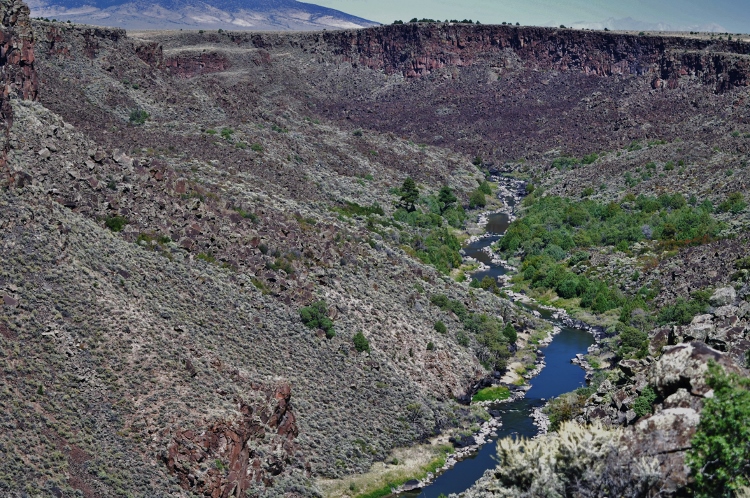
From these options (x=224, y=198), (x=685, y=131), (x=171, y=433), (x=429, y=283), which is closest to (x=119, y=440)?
(x=171, y=433)

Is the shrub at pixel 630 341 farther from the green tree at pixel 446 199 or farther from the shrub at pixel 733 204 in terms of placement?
the green tree at pixel 446 199

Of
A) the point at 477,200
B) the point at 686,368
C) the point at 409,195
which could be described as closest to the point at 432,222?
the point at 409,195

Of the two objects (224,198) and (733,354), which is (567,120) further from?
(733,354)

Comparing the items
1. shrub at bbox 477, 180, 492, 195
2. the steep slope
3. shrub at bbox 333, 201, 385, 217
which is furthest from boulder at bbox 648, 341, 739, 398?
shrub at bbox 477, 180, 492, 195

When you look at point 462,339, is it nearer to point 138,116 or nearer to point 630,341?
point 630,341

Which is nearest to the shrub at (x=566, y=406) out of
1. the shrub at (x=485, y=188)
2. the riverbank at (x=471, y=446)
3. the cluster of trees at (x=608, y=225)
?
the riverbank at (x=471, y=446)

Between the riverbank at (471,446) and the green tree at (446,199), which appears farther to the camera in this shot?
the green tree at (446,199)
